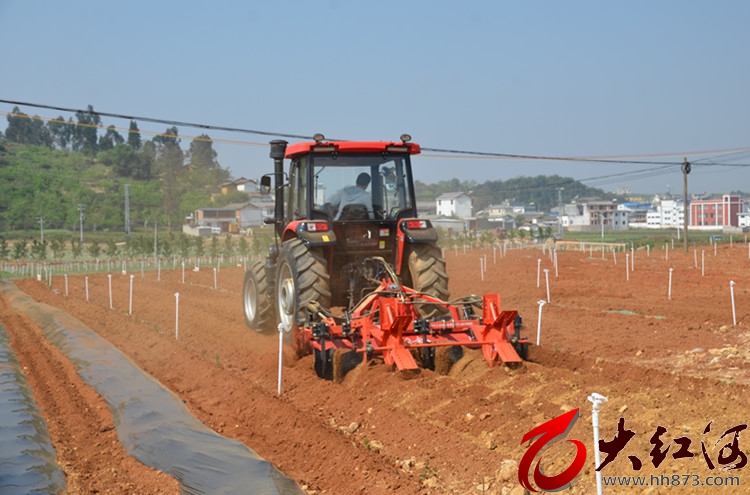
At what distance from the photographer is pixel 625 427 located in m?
5.84

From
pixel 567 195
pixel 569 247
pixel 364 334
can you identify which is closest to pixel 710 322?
pixel 364 334

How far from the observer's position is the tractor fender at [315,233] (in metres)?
9.28

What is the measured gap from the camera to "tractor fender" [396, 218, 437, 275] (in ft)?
31.1

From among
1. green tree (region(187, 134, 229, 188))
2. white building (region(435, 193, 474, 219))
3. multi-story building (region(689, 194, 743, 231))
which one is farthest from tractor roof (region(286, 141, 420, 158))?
multi-story building (region(689, 194, 743, 231))

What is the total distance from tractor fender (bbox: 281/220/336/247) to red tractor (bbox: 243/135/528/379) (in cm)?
1

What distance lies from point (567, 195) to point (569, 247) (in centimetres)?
13128

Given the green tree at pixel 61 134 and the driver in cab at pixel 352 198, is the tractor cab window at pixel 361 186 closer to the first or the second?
the driver in cab at pixel 352 198

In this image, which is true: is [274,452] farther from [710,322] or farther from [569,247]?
[569,247]

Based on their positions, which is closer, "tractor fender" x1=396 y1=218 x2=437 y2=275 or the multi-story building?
"tractor fender" x1=396 y1=218 x2=437 y2=275

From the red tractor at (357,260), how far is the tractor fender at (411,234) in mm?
13

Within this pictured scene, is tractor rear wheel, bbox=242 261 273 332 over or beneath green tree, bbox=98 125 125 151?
beneath

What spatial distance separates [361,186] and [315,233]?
1.04 m

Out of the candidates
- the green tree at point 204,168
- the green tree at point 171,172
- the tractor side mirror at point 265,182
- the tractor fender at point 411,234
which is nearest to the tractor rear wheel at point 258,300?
the tractor side mirror at point 265,182

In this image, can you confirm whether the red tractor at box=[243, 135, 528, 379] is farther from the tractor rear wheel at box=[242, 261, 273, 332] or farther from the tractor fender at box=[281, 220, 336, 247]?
the tractor rear wheel at box=[242, 261, 273, 332]
